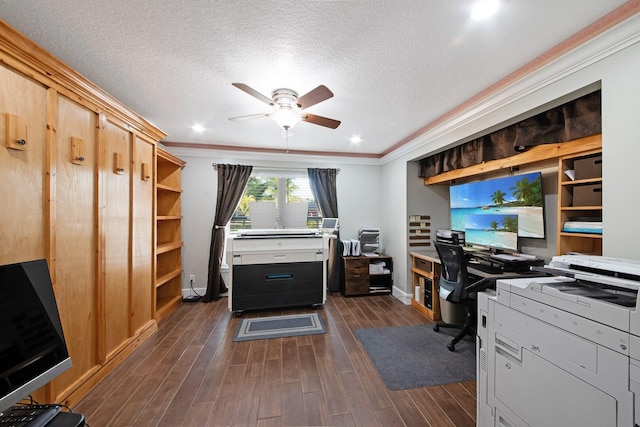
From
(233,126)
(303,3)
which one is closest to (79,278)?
(233,126)

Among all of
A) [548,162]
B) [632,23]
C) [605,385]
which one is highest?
[632,23]

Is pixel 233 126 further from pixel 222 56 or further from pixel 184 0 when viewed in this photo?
pixel 184 0

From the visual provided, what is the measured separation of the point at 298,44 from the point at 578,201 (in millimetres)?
2289

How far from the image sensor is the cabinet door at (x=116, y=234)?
6.21ft

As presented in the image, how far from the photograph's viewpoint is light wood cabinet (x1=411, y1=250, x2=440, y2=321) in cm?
291

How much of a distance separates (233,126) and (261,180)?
4.09 feet

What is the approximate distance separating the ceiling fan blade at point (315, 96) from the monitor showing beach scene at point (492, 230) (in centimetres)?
221

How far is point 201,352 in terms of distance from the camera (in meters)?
2.22

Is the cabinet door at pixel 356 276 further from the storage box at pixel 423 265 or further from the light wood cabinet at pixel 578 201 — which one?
the light wood cabinet at pixel 578 201

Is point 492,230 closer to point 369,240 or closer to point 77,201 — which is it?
point 369,240

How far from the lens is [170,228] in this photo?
3504 millimetres

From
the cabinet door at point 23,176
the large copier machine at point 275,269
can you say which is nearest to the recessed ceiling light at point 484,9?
the cabinet door at point 23,176

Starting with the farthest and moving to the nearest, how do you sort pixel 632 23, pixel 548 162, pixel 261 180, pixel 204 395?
pixel 261 180, pixel 548 162, pixel 204 395, pixel 632 23

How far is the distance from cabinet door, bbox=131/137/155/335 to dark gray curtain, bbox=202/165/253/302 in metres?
1.06
